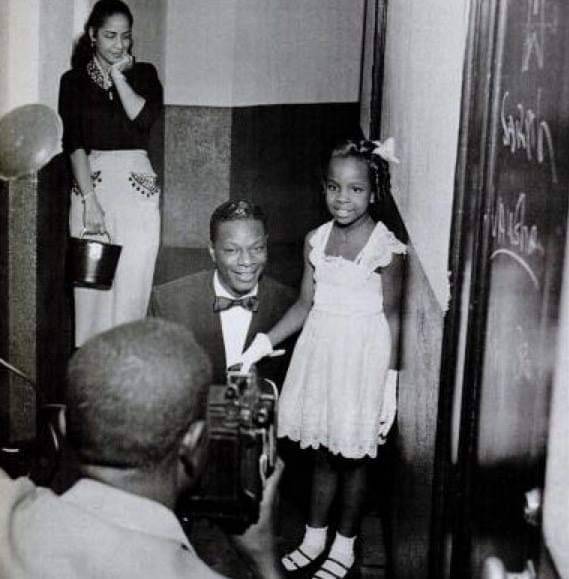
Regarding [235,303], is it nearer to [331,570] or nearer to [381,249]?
[381,249]

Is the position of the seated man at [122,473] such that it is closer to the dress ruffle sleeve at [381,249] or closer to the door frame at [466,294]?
the door frame at [466,294]

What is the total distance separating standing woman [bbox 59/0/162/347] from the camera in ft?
10.1

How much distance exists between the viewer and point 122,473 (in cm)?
Result: 108

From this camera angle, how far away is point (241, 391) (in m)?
1.29

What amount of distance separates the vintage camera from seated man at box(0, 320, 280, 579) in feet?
0.47

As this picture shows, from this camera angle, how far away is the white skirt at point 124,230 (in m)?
3.13

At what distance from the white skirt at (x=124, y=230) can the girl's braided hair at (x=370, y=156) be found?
1042 mm

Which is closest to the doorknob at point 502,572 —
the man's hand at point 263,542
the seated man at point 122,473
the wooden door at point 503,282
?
the wooden door at point 503,282

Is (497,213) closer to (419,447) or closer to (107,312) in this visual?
(419,447)

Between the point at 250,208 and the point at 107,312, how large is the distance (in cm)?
102

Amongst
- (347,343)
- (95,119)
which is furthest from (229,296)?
(95,119)

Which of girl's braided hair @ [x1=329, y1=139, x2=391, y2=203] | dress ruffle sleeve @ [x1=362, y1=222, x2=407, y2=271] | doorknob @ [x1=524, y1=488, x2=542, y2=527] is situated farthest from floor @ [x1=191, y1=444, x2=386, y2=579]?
doorknob @ [x1=524, y1=488, x2=542, y2=527]

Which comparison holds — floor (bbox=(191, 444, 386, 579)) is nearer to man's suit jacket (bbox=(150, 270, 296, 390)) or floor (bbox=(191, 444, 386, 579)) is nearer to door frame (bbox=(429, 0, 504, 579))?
man's suit jacket (bbox=(150, 270, 296, 390))

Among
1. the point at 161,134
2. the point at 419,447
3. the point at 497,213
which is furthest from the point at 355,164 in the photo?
the point at 161,134
